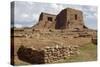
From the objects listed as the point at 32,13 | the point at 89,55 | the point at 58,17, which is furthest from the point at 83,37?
the point at 32,13

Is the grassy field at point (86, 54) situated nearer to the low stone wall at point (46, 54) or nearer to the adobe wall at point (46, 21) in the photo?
the low stone wall at point (46, 54)

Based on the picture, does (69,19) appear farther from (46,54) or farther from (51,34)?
(46,54)

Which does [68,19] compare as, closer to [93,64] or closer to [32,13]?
[32,13]

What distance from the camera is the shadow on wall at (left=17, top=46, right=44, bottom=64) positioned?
2.72m

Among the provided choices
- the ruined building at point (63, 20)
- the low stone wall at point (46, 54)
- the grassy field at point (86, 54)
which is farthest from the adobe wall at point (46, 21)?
the grassy field at point (86, 54)

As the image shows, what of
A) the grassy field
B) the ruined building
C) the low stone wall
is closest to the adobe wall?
the ruined building

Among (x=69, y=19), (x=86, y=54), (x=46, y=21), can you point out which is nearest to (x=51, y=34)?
(x=46, y=21)

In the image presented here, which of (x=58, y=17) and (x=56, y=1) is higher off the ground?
(x=56, y=1)

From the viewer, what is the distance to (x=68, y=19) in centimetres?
299

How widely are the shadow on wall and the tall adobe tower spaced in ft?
1.48

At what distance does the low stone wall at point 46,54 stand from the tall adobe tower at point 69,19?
297mm

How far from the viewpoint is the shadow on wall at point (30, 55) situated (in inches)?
107
